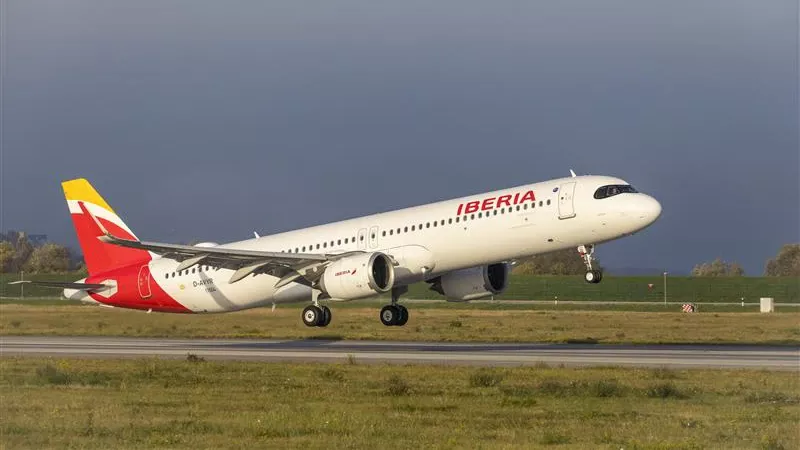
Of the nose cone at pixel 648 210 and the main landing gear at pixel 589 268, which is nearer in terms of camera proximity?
the nose cone at pixel 648 210

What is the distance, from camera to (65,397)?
84.8ft


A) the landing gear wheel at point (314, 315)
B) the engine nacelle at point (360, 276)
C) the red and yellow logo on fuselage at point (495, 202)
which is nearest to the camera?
the red and yellow logo on fuselage at point (495, 202)

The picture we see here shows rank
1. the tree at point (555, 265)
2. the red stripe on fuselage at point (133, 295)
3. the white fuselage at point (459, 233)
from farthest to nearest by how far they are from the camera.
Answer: the tree at point (555, 265) → the red stripe on fuselage at point (133, 295) → the white fuselage at point (459, 233)

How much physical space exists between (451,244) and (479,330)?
1421cm

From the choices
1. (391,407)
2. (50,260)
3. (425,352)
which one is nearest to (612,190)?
(425,352)

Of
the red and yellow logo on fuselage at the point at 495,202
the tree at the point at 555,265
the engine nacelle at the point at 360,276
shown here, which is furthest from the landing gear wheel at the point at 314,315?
the tree at the point at 555,265

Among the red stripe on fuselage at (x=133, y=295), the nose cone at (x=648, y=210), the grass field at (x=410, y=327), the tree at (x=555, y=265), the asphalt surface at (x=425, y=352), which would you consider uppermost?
the tree at (x=555, y=265)

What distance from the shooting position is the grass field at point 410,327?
166ft

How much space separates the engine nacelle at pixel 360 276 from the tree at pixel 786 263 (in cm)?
10644

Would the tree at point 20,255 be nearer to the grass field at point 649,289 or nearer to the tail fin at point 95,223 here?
the grass field at point 649,289

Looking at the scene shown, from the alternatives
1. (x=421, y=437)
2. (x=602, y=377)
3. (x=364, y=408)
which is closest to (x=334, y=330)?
(x=602, y=377)

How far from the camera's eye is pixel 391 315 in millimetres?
46125

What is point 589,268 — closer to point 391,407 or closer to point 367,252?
point 367,252

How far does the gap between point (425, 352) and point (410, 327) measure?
1470 centimetres
